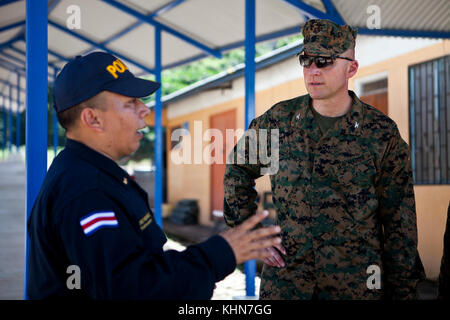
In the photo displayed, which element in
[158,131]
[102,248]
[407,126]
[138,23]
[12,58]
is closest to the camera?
[102,248]

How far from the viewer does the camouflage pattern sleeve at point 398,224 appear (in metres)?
2.09

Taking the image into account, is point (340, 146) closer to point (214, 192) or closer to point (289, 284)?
point (289, 284)

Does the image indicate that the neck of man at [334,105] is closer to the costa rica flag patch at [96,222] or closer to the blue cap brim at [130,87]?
the blue cap brim at [130,87]

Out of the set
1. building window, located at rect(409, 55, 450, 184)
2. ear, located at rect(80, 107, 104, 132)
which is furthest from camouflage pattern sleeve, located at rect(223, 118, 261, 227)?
building window, located at rect(409, 55, 450, 184)

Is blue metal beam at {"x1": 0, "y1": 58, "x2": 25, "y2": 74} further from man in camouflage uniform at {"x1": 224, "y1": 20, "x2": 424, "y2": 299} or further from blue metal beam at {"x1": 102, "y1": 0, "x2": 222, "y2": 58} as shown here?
man in camouflage uniform at {"x1": 224, "y1": 20, "x2": 424, "y2": 299}

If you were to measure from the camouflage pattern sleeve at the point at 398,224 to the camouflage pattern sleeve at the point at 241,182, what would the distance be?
60 centimetres

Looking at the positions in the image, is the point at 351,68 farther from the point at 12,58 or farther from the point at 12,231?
the point at 12,58

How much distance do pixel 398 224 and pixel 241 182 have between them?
2.41ft

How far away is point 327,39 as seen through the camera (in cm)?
228

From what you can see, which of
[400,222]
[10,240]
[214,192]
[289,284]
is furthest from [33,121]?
[214,192]

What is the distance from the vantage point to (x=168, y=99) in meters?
13.1

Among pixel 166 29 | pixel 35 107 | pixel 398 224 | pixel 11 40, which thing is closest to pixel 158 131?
pixel 166 29

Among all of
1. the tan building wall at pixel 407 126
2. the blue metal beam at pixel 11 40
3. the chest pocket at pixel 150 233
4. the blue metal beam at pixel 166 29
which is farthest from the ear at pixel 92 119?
the blue metal beam at pixel 11 40

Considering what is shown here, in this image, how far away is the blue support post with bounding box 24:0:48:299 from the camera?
8.36 feet
